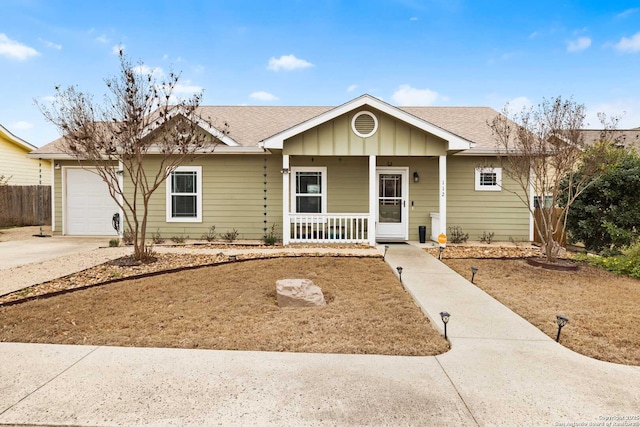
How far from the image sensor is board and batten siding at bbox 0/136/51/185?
55.9 feet

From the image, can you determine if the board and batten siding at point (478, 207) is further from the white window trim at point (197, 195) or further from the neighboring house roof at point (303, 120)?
the white window trim at point (197, 195)

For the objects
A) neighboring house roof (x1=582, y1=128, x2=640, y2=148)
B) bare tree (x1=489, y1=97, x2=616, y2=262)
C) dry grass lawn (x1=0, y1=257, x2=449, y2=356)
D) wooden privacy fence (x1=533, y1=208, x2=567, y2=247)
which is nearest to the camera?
dry grass lawn (x1=0, y1=257, x2=449, y2=356)

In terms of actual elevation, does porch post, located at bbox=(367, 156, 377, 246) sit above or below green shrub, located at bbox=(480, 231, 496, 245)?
above

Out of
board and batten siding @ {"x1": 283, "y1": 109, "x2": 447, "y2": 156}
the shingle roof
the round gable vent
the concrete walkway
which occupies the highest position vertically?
the shingle roof

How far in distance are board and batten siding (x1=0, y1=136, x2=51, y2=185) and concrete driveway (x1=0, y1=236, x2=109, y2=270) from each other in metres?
7.76

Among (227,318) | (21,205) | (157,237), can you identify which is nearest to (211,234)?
(157,237)

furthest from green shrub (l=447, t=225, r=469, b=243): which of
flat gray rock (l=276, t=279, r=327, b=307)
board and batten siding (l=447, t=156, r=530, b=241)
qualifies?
flat gray rock (l=276, t=279, r=327, b=307)

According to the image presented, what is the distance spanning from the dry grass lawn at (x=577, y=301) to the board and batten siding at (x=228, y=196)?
562cm

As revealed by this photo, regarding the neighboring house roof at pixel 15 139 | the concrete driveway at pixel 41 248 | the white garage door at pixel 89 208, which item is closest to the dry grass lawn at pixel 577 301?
the concrete driveway at pixel 41 248

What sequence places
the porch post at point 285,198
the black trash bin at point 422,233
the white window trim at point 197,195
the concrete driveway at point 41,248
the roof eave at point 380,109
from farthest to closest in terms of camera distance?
the white window trim at point 197,195
the black trash bin at point 422,233
the porch post at point 285,198
the roof eave at point 380,109
the concrete driveway at point 41,248

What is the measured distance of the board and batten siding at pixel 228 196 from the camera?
10516 mm

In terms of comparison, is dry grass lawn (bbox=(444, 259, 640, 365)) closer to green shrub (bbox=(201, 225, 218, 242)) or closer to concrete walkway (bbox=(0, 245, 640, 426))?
concrete walkway (bbox=(0, 245, 640, 426))

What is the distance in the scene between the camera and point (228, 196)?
10562 mm

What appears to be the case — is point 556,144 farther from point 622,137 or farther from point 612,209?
point 612,209
